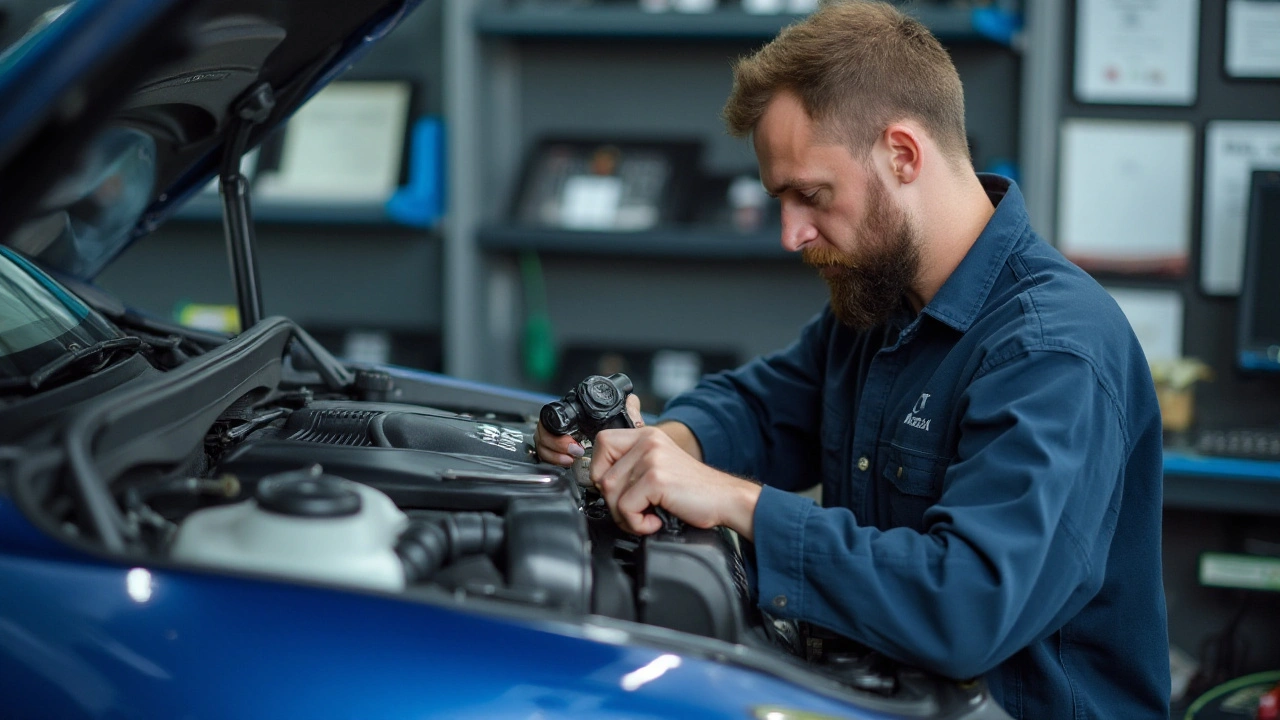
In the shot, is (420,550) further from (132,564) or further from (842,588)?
(842,588)

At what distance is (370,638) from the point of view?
858mm

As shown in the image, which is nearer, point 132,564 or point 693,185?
point 132,564

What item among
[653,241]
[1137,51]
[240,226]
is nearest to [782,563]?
[240,226]

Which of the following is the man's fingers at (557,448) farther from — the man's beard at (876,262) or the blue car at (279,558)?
the man's beard at (876,262)

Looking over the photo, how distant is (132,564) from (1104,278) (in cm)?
244

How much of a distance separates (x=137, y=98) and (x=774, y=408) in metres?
0.93

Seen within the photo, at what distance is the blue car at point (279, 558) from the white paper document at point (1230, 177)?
1.92 meters

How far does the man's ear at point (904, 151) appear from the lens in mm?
1321

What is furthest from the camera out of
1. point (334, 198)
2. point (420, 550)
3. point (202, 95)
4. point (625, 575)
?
point (334, 198)

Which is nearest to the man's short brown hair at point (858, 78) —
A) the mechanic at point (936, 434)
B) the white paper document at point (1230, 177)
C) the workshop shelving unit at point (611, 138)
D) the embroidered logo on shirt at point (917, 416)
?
the mechanic at point (936, 434)

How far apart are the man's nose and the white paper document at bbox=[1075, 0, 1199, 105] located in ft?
5.61

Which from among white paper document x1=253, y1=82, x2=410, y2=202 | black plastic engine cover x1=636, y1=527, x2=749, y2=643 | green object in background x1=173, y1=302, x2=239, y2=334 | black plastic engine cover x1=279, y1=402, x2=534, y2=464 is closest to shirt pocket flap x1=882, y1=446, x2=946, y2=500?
black plastic engine cover x1=636, y1=527, x2=749, y2=643

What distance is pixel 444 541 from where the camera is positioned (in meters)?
1.04

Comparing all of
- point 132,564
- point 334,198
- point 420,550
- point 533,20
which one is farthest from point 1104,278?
point 132,564
